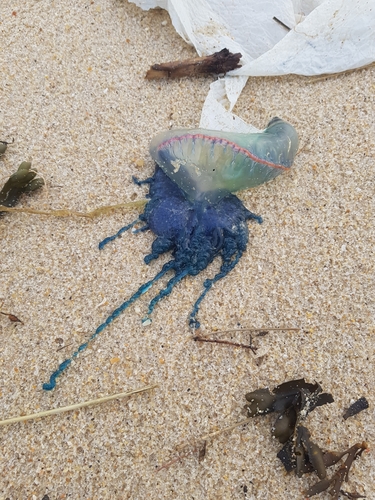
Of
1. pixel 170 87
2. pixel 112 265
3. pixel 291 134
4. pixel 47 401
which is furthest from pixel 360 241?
pixel 47 401

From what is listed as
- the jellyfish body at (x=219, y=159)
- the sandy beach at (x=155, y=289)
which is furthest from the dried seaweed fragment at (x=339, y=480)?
the jellyfish body at (x=219, y=159)

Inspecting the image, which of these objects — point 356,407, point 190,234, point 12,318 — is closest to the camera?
point 356,407

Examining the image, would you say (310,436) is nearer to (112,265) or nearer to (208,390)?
(208,390)

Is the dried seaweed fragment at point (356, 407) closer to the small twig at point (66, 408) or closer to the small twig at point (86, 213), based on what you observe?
the small twig at point (66, 408)

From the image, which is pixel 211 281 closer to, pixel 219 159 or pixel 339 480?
pixel 219 159

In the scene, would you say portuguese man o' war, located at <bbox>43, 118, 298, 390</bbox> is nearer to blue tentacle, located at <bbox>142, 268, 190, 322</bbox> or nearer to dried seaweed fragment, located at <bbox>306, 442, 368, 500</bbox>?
blue tentacle, located at <bbox>142, 268, 190, 322</bbox>

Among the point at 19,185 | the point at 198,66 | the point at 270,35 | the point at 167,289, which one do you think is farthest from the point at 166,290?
the point at 270,35

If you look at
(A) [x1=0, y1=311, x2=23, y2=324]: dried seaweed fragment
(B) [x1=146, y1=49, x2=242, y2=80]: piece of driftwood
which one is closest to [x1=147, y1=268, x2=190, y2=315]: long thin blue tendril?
(A) [x1=0, y1=311, x2=23, y2=324]: dried seaweed fragment
